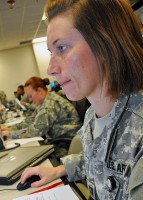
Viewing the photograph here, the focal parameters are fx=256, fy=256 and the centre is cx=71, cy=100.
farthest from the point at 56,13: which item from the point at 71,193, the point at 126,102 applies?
the point at 71,193

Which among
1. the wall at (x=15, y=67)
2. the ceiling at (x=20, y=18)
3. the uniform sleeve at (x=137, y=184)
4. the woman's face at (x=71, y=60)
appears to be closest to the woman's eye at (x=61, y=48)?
the woman's face at (x=71, y=60)

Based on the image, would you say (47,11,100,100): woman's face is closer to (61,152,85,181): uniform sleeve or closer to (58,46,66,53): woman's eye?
(58,46,66,53): woman's eye

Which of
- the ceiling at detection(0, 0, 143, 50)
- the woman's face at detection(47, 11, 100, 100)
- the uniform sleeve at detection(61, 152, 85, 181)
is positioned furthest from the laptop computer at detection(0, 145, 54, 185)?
the ceiling at detection(0, 0, 143, 50)

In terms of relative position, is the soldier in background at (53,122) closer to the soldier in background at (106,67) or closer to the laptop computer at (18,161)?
the laptop computer at (18,161)

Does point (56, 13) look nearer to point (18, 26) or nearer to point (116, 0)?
point (116, 0)

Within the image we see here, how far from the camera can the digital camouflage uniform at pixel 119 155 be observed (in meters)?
0.61

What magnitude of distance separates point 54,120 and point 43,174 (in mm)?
1226

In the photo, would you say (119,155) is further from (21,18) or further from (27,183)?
(21,18)

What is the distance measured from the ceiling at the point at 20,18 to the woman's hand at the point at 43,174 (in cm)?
372

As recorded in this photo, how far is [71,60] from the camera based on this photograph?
724 millimetres

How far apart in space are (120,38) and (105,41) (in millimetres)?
42

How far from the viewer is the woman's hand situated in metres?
1.07

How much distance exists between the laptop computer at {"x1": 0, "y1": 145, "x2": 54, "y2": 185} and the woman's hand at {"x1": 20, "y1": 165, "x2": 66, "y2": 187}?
0.08 meters

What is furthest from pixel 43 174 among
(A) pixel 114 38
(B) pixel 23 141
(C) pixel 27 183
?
(B) pixel 23 141
